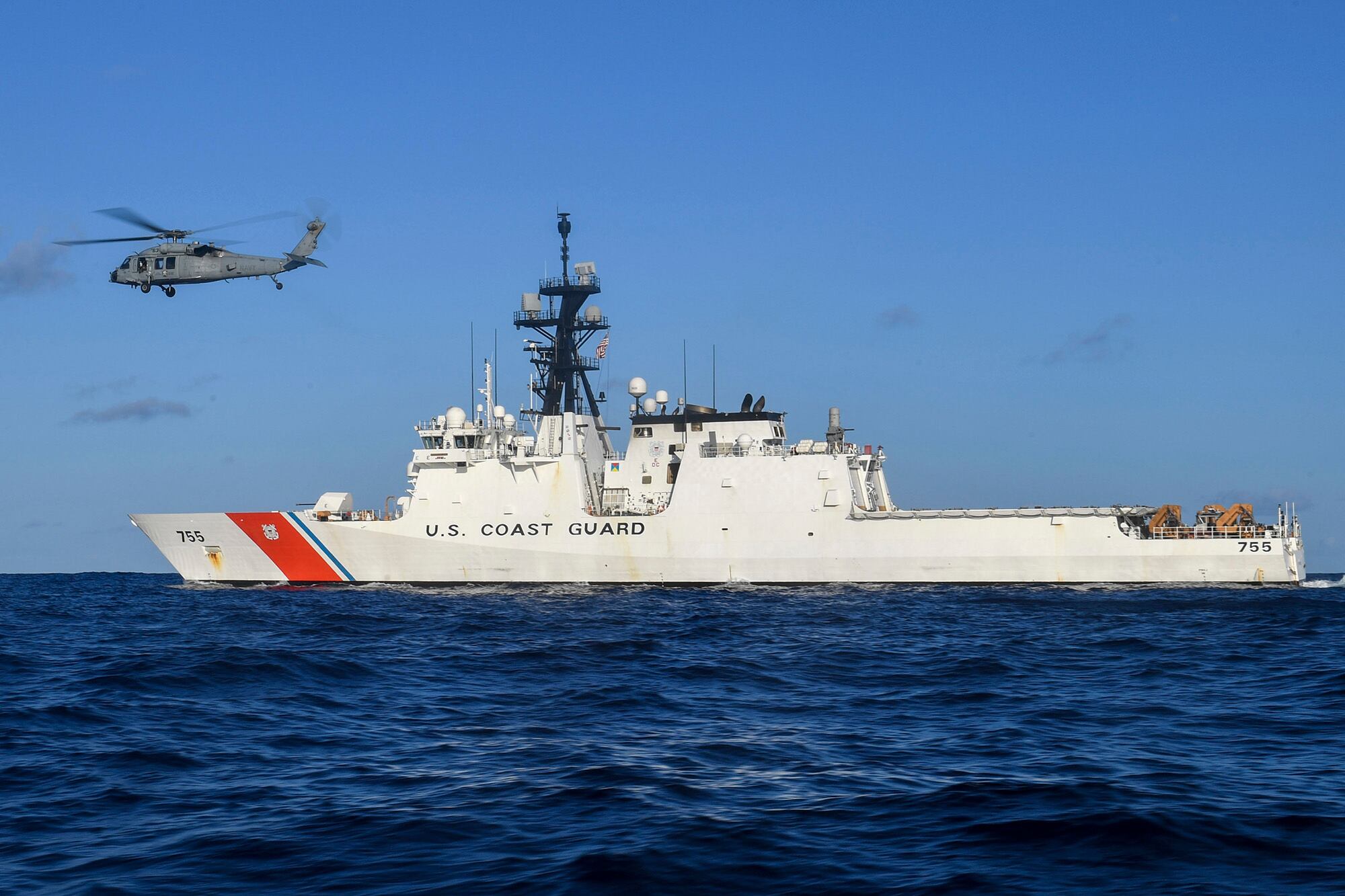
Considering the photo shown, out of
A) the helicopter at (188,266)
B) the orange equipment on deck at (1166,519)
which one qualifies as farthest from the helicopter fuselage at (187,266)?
the orange equipment on deck at (1166,519)

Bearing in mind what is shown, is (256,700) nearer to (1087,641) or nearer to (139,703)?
(139,703)

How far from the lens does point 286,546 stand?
1226 inches

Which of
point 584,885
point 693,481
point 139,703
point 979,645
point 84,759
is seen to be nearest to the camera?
point 584,885

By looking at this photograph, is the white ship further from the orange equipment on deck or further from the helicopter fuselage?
the helicopter fuselage

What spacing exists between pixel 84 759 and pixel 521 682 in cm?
→ 522

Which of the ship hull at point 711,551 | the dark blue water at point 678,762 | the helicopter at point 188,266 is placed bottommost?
the dark blue water at point 678,762

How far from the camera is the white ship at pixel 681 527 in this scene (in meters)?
28.2

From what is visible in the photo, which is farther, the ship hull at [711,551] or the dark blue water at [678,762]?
the ship hull at [711,551]

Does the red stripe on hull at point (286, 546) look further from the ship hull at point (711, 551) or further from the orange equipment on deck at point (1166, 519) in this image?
the orange equipment on deck at point (1166, 519)

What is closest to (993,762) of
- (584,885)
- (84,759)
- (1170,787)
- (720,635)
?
(1170,787)

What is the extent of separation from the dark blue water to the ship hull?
30.7ft

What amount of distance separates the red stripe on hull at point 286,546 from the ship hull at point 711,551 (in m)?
0.03

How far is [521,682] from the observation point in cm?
1367

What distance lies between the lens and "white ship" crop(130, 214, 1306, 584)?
28219 mm
